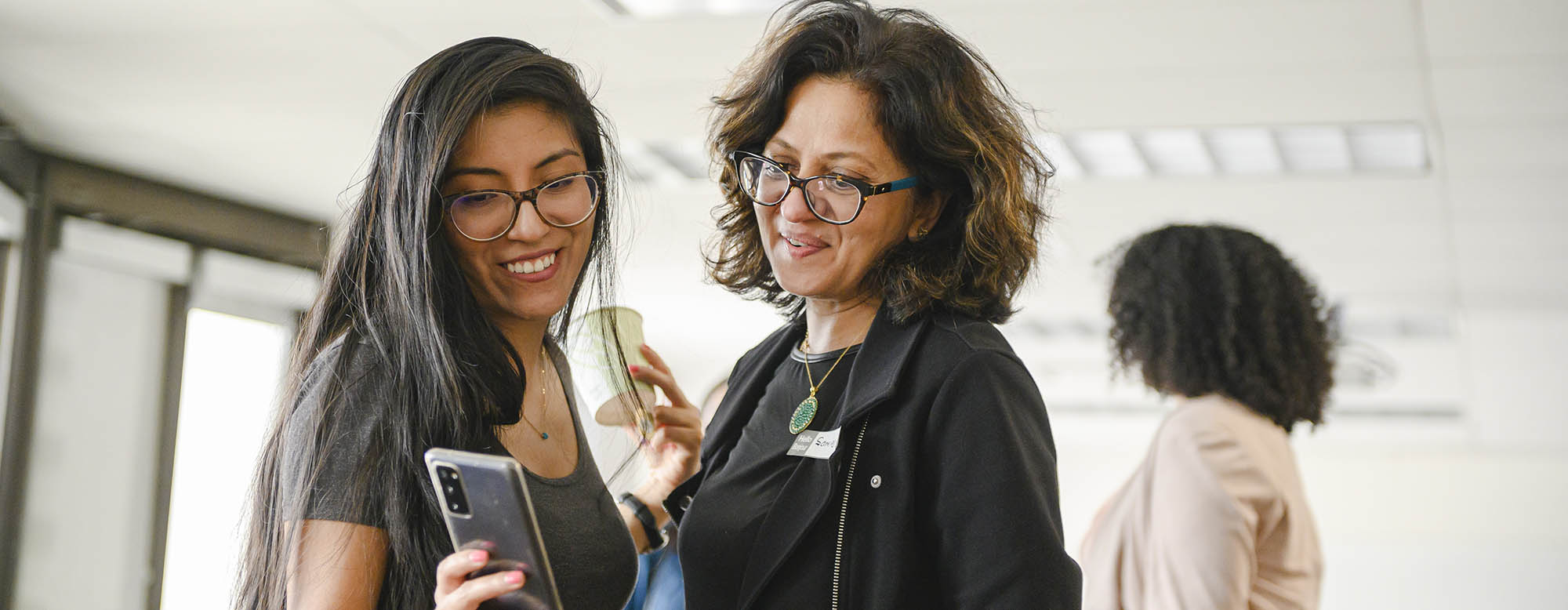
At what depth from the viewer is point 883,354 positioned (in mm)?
1571

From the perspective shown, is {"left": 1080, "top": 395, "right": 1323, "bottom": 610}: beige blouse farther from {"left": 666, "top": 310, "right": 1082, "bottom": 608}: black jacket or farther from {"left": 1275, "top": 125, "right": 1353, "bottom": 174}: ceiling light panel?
{"left": 1275, "top": 125, "right": 1353, "bottom": 174}: ceiling light panel

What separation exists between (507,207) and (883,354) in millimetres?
479

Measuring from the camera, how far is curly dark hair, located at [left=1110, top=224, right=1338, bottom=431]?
2703mm

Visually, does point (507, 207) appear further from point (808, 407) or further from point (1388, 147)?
point (1388, 147)

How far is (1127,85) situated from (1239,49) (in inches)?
18.8

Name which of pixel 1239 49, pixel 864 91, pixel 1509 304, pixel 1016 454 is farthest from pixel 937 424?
pixel 1509 304

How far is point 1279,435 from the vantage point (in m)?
2.71

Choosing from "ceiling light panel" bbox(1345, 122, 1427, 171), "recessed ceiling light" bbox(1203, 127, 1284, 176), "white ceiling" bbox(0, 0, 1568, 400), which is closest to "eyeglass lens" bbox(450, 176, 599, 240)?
"white ceiling" bbox(0, 0, 1568, 400)

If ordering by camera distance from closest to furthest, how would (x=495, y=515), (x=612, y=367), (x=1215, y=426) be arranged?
1. (x=495, y=515)
2. (x=612, y=367)
3. (x=1215, y=426)

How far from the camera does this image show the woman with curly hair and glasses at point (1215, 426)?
97.0 inches

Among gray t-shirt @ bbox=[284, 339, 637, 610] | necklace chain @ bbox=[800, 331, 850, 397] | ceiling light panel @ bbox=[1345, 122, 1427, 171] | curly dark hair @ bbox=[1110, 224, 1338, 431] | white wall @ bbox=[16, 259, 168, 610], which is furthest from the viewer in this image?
white wall @ bbox=[16, 259, 168, 610]

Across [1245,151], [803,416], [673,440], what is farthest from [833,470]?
[1245,151]

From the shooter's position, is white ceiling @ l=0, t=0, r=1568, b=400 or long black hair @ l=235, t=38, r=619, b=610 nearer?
long black hair @ l=235, t=38, r=619, b=610

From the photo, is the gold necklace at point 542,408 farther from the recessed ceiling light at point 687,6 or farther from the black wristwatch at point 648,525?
the recessed ceiling light at point 687,6
